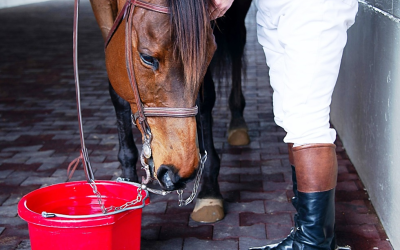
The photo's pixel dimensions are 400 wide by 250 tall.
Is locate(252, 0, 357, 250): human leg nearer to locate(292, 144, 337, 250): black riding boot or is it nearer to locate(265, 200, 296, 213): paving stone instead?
locate(292, 144, 337, 250): black riding boot

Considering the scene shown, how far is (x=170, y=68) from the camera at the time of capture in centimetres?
180

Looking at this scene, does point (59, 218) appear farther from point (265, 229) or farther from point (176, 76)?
point (265, 229)

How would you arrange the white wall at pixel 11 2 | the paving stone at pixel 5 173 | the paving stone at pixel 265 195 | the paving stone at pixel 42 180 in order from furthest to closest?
1. the white wall at pixel 11 2
2. the paving stone at pixel 5 173
3. the paving stone at pixel 42 180
4. the paving stone at pixel 265 195

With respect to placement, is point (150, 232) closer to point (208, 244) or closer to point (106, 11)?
point (208, 244)

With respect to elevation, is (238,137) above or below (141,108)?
below

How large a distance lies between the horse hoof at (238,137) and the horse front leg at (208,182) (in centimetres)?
120

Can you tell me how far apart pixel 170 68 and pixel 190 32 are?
157mm

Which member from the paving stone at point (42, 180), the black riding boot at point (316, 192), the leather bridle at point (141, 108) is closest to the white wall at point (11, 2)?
the paving stone at point (42, 180)

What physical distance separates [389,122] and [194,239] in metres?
1.10

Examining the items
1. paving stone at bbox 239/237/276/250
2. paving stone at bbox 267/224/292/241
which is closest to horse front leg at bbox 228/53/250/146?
paving stone at bbox 267/224/292/241

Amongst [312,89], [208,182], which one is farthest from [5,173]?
[312,89]

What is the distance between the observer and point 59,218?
5.85 feet

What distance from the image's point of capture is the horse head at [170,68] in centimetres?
174

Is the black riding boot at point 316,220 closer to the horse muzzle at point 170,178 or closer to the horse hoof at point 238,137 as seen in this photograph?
the horse muzzle at point 170,178
